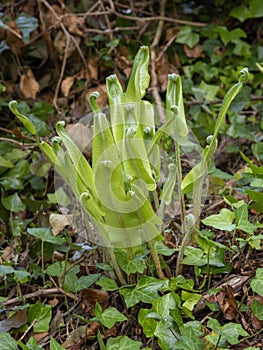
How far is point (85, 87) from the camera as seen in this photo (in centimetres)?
202

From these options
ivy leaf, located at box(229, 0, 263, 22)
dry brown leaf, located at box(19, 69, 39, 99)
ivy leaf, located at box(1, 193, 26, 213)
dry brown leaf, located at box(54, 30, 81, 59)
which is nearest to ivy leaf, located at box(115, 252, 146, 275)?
ivy leaf, located at box(1, 193, 26, 213)

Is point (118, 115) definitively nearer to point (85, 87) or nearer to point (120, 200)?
point (120, 200)

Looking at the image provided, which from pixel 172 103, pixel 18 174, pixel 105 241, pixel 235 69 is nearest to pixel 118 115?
pixel 172 103

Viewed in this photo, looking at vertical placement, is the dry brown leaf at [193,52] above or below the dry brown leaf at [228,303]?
above

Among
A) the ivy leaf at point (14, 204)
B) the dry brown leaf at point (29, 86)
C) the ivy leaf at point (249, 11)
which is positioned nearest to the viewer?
the ivy leaf at point (14, 204)

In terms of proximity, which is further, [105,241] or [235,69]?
[235,69]

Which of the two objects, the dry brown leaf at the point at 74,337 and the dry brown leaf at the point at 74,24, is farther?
the dry brown leaf at the point at 74,24

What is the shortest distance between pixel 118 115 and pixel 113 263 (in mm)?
300

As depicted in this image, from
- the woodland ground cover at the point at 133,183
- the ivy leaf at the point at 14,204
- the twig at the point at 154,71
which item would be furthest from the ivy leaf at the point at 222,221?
the twig at the point at 154,71

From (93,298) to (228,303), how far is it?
11.3 inches

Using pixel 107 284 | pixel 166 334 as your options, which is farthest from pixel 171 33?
pixel 166 334

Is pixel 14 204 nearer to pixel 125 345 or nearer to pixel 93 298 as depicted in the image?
pixel 93 298

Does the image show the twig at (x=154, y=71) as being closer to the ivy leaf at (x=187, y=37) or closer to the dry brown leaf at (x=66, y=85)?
the ivy leaf at (x=187, y=37)

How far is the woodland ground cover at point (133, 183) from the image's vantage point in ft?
3.04
